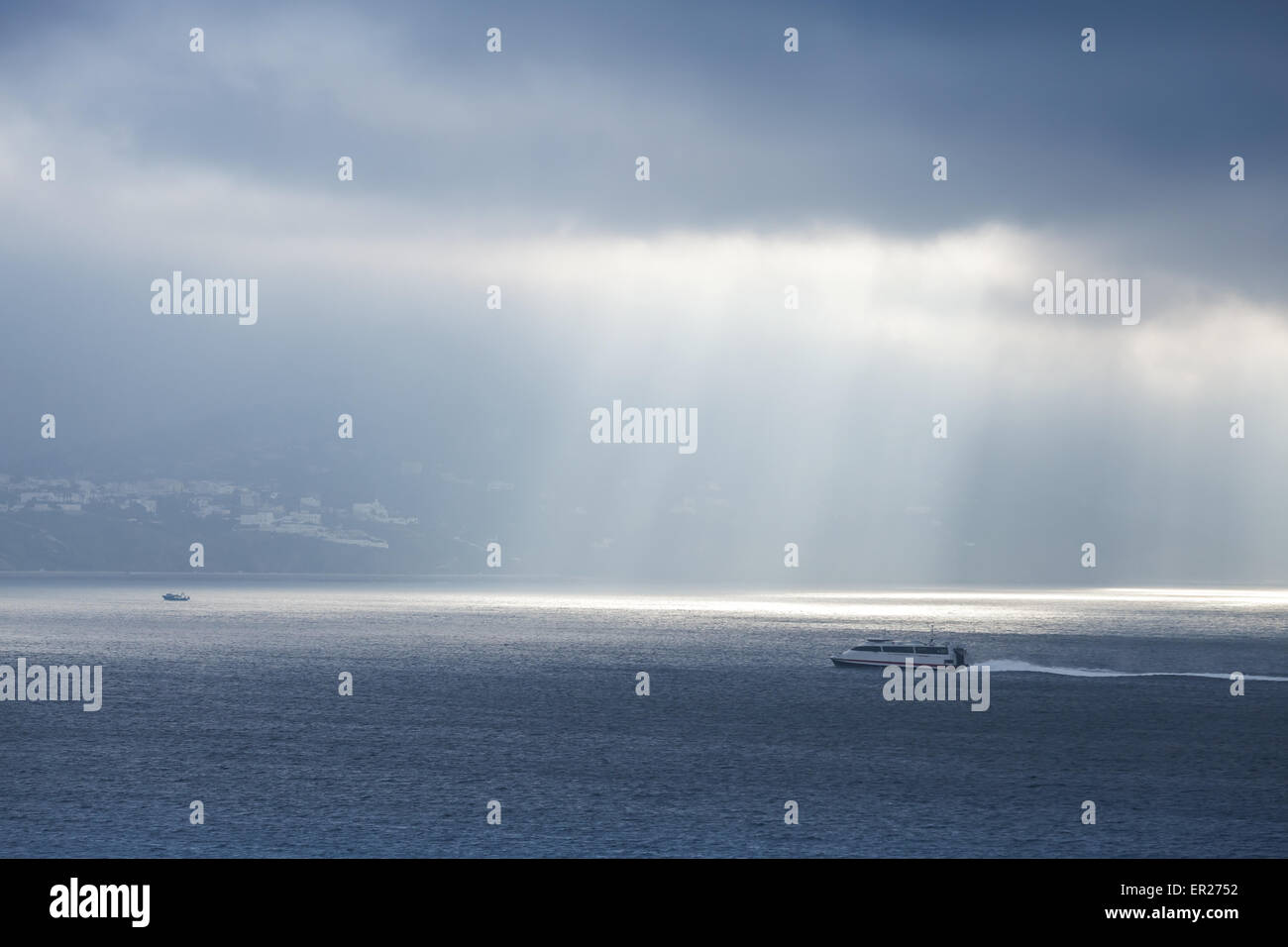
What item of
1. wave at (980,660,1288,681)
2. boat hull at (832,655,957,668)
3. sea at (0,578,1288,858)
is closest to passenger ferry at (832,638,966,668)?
boat hull at (832,655,957,668)

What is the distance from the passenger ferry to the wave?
22.8 ft

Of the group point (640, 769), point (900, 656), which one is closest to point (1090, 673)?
point (900, 656)

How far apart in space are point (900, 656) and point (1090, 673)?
89.6ft

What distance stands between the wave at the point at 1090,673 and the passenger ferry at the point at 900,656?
22.8 ft

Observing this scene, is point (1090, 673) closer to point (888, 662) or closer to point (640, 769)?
point (888, 662)

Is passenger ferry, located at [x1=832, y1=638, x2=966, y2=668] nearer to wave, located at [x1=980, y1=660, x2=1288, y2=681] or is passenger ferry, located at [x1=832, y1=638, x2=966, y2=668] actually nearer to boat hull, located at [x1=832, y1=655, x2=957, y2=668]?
boat hull, located at [x1=832, y1=655, x2=957, y2=668]

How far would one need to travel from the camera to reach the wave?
547ft

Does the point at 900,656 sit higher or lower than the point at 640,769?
higher

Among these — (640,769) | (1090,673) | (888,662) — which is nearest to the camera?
(640,769)

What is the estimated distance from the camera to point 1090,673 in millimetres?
172125

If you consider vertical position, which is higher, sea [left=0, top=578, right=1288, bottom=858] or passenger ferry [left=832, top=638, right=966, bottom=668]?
passenger ferry [left=832, top=638, right=966, bottom=668]

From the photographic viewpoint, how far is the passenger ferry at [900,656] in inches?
6781
